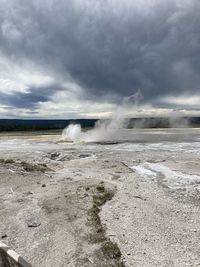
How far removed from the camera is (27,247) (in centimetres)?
975

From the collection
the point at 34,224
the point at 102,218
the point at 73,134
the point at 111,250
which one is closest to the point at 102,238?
the point at 111,250

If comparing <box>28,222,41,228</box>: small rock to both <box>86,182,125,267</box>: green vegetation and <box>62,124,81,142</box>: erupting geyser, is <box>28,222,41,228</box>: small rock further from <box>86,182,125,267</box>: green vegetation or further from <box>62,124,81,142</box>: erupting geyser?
<box>62,124,81,142</box>: erupting geyser

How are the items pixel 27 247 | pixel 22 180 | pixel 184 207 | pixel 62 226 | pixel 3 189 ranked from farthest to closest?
pixel 22 180
pixel 3 189
pixel 184 207
pixel 62 226
pixel 27 247

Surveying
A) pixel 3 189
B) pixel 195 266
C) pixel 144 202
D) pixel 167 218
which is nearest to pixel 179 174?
pixel 144 202

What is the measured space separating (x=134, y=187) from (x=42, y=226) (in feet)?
24.9

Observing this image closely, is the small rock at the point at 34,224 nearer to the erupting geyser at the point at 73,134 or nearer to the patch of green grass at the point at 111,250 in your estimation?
the patch of green grass at the point at 111,250

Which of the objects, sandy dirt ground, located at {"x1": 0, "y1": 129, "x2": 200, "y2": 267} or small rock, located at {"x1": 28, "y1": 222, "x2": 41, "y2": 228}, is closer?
sandy dirt ground, located at {"x1": 0, "y1": 129, "x2": 200, "y2": 267}

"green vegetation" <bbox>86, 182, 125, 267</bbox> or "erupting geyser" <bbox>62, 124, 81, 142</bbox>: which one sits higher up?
"erupting geyser" <bbox>62, 124, 81, 142</bbox>

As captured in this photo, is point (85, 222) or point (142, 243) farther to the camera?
point (85, 222)

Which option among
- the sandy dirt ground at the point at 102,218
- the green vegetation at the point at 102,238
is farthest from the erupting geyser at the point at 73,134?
the green vegetation at the point at 102,238

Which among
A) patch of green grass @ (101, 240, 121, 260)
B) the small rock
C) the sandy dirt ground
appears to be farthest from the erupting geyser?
patch of green grass @ (101, 240, 121, 260)

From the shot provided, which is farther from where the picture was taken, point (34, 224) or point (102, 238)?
point (34, 224)

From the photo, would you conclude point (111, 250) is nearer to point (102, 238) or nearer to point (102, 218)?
point (102, 238)

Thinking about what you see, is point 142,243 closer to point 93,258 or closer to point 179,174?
point 93,258
